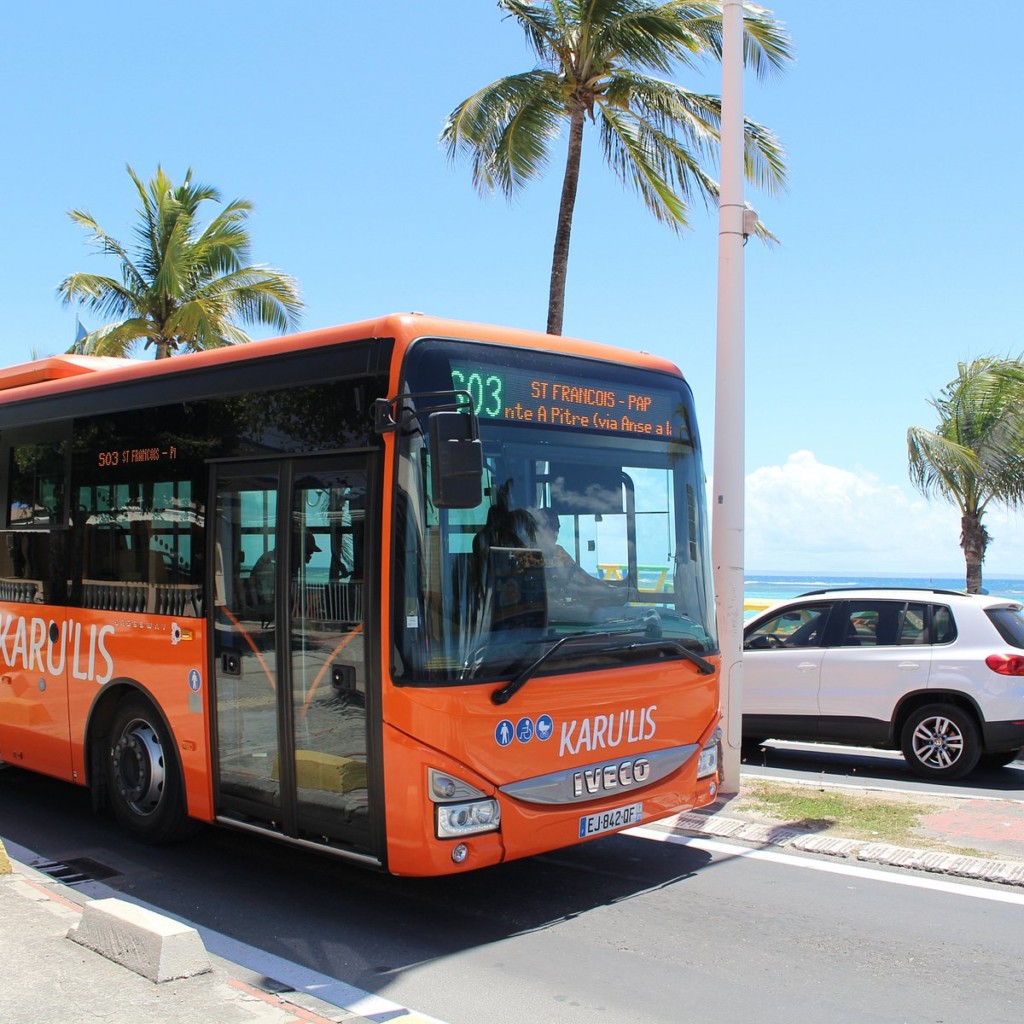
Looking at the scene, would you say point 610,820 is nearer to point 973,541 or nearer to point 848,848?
point 848,848

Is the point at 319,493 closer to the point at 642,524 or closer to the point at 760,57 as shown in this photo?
the point at 642,524

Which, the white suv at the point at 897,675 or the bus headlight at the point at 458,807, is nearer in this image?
the bus headlight at the point at 458,807

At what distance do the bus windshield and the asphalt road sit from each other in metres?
1.42

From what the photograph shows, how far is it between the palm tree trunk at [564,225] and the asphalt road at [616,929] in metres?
8.83

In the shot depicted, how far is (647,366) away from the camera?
7.26m

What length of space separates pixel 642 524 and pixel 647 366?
1075 millimetres

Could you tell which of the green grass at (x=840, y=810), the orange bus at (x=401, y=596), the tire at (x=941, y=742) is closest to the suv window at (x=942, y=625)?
the tire at (x=941, y=742)

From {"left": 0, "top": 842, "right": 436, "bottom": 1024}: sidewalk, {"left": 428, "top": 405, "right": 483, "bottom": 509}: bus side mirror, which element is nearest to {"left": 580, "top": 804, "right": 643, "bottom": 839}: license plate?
{"left": 0, "top": 842, "right": 436, "bottom": 1024}: sidewalk

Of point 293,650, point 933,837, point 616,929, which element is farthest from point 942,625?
point 293,650

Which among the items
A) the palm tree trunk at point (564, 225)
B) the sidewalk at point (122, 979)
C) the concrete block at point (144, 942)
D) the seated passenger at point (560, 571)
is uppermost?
the palm tree trunk at point (564, 225)

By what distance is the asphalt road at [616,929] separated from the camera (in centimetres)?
520

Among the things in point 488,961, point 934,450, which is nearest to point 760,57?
point 934,450

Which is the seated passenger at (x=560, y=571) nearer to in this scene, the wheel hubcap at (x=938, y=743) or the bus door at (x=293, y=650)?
the bus door at (x=293, y=650)

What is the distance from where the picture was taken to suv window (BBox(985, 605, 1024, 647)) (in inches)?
414
